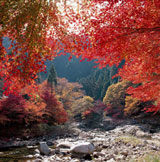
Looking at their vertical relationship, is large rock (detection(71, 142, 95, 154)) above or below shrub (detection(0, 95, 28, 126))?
below

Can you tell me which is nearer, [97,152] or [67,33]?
A: [67,33]

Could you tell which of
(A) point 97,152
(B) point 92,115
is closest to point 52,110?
(A) point 97,152

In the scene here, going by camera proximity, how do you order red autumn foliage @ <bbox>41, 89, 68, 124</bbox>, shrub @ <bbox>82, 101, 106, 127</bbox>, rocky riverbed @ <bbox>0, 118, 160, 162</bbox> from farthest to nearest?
shrub @ <bbox>82, 101, 106, 127</bbox>, red autumn foliage @ <bbox>41, 89, 68, 124</bbox>, rocky riverbed @ <bbox>0, 118, 160, 162</bbox>

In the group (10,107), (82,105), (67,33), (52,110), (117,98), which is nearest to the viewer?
(67,33)

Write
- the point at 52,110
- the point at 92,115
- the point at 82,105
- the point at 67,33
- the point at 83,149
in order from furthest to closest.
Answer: the point at 82,105 < the point at 92,115 < the point at 52,110 < the point at 83,149 < the point at 67,33

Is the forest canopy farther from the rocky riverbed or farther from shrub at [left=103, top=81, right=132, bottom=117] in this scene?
shrub at [left=103, top=81, right=132, bottom=117]

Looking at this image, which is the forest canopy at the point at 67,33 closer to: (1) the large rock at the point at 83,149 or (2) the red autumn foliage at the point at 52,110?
(1) the large rock at the point at 83,149

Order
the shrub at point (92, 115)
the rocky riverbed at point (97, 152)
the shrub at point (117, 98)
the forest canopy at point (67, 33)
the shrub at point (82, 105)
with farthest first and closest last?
the shrub at point (82, 105), the shrub at point (92, 115), the shrub at point (117, 98), the rocky riverbed at point (97, 152), the forest canopy at point (67, 33)

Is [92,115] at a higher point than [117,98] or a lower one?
lower

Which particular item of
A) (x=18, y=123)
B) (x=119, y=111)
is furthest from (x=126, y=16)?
(x=119, y=111)

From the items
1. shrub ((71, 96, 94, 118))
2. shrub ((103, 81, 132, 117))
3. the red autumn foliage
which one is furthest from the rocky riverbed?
shrub ((71, 96, 94, 118))

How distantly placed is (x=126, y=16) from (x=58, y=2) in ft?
5.28

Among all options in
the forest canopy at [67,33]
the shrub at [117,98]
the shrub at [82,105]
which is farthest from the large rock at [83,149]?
the shrub at [82,105]

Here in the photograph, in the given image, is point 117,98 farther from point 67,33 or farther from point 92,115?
point 67,33
